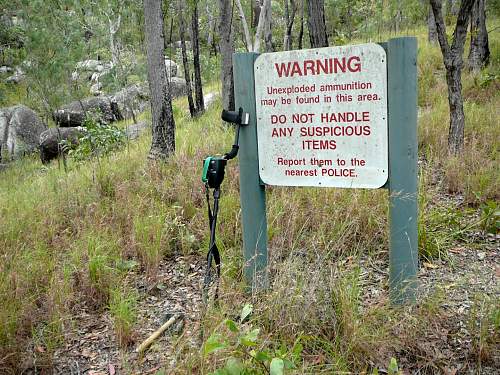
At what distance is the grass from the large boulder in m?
10.3

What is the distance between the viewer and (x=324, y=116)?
9.55 ft

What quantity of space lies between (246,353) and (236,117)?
1.53 m

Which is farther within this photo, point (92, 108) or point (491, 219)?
point (92, 108)

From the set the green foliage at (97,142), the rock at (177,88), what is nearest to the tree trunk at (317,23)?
the green foliage at (97,142)

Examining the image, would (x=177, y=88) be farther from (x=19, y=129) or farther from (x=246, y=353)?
(x=246, y=353)

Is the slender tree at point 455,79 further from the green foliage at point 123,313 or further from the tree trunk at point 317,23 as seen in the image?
the green foliage at point 123,313

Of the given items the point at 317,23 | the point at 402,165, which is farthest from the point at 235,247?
the point at 317,23

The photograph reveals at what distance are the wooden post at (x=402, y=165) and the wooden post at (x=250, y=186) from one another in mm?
859

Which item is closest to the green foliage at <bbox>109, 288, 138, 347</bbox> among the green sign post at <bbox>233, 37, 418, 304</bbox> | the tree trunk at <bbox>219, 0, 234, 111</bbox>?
the green sign post at <bbox>233, 37, 418, 304</bbox>

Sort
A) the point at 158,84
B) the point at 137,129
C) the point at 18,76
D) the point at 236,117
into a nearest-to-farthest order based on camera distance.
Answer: the point at 236,117 → the point at 158,84 → the point at 18,76 → the point at 137,129

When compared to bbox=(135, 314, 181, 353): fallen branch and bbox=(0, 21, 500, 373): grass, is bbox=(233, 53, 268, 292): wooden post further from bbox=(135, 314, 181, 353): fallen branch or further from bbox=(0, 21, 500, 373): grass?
bbox=(135, 314, 181, 353): fallen branch

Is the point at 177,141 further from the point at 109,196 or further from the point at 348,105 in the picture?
the point at 348,105

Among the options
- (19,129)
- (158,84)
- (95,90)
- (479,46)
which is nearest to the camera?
(158,84)

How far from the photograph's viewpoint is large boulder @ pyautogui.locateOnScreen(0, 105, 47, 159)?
15593 millimetres
